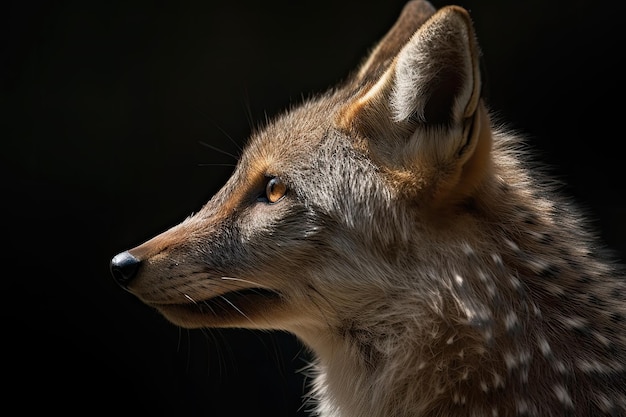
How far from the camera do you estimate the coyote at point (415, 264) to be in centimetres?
262

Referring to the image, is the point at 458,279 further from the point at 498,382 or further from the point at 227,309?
the point at 227,309

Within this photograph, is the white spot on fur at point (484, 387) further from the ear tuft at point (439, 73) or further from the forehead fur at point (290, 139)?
the forehead fur at point (290, 139)

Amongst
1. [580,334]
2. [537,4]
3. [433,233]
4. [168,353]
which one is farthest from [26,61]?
[580,334]

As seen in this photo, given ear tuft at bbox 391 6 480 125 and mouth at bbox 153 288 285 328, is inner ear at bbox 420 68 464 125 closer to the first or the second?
ear tuft at bbox 391 6 480 125

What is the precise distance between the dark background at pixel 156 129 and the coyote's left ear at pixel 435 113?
3327 millimetres

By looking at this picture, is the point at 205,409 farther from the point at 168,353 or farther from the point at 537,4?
the point at 537,4

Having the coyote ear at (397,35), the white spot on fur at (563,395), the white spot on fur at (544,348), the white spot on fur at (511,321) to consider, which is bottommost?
the white spot on fur at (563,395)

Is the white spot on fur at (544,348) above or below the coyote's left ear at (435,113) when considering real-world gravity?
below

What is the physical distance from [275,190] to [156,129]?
3.66m

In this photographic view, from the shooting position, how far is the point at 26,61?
6.36 metres

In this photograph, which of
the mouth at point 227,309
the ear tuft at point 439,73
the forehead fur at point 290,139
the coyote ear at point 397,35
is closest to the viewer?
the ear tuft at point 439,73

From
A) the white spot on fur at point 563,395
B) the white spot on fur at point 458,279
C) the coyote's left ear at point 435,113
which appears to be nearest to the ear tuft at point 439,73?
the coyote's left ear at point 435,113

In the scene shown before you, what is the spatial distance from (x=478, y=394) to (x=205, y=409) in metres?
3.66

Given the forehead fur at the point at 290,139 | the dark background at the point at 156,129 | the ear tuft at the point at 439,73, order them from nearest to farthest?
the ear tuft at the point at 439,73 → the forehead fur at the point at 290,139 → the dark background at the point at 156,129
